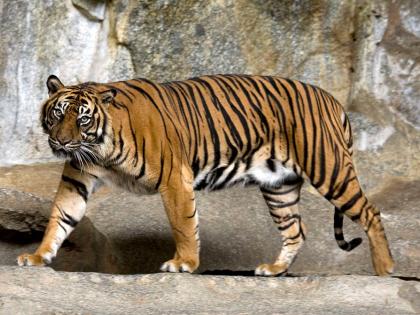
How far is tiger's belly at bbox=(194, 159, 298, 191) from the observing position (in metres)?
5.90

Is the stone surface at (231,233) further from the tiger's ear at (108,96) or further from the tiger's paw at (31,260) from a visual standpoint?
the tiger's ear at (108,96)

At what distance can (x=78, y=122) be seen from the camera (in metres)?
5.29

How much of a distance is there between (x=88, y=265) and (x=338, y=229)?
1.67 meters

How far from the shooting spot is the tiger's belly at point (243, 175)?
19.4 ft

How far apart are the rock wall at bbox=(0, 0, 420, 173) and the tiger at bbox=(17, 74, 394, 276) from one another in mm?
1907

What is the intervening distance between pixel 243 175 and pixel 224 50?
2386 mm

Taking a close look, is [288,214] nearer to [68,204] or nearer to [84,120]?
[68,204]

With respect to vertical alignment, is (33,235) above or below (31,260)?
below

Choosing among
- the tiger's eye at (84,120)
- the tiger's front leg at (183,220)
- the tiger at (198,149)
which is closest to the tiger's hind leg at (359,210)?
the tiger at (198,149)

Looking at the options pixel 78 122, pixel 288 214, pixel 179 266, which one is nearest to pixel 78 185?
pixel 78 122

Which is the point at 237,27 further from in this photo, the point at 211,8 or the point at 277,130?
the point at 277,130

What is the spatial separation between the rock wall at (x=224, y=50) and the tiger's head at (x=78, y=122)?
2527mm

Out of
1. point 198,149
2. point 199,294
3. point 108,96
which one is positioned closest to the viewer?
point 199,294

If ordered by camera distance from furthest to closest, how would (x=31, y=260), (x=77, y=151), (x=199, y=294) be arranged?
(x=77, y=151)
(x=31, y=260)
(x=199, y=294)
